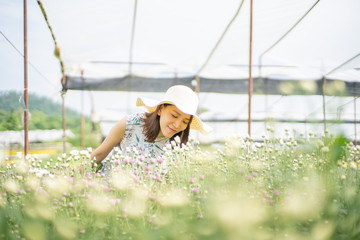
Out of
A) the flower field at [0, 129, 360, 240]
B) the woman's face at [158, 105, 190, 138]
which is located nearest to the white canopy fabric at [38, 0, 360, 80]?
the woman's face at [158, 105, 190, 138]

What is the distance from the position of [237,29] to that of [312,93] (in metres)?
4.06

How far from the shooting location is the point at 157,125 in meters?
2.19

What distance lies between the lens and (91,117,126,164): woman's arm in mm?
2172

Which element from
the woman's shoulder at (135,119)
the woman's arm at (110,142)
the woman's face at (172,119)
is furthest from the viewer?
the woman's shoulder at (135,119)

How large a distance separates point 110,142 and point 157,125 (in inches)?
14.7

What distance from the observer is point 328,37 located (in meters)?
4.88

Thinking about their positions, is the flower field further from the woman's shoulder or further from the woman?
the woman's shoulder

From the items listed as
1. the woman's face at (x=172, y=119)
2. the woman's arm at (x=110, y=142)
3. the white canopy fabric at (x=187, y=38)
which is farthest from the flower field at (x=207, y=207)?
the white canopy fabric at (x=187, y=38)

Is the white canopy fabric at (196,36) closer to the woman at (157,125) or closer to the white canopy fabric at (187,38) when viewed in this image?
the white canopy fabric at (187,38)

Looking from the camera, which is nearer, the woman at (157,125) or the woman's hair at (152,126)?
the woman at (157,125)

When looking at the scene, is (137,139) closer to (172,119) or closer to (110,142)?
(110,142)

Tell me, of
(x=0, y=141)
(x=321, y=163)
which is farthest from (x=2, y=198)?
(x=0, y=141)

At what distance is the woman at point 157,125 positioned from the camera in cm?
198

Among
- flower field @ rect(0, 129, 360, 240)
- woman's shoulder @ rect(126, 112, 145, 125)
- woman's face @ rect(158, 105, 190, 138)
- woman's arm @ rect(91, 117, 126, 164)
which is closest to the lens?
flower field @ rect(0, 129, 360, 240)
